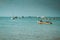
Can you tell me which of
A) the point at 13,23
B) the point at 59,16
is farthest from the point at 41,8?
the point at 13,23

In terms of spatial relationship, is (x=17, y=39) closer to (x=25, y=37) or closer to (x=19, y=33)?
(x=25, y=37)

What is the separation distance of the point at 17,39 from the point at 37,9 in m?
1.24

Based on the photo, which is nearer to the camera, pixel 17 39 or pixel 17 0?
pixel 17 39

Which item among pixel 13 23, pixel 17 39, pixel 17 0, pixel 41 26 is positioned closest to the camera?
pixel 17 39

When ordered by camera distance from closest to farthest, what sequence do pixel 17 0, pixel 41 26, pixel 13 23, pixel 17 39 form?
pixel 17 39
pixel 17 0
pixel 41 26
pixel 13 23

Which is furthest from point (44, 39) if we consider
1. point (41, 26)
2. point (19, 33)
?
point (41, 26)

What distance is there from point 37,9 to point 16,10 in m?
0.64

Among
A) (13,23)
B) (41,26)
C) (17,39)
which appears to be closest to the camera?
(17,39)

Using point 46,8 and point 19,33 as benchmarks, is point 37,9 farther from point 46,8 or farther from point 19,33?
point 19,33

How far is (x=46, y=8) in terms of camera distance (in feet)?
18.4

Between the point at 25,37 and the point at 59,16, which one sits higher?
the point at 59,16

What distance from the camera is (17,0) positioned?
5.47m

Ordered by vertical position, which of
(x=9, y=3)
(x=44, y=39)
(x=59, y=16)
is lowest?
(x=44, y=39)

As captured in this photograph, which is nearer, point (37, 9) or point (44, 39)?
point (44, 39)
